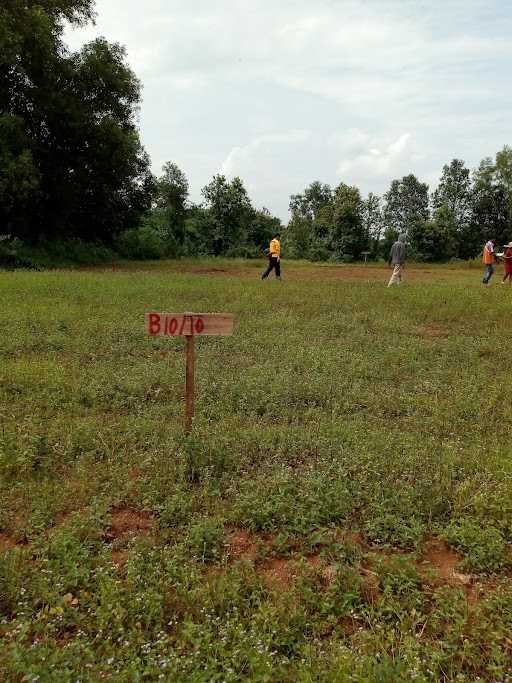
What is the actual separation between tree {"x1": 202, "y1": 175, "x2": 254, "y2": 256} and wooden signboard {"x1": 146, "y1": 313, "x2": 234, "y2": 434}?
112 ft

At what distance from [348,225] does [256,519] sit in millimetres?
39221

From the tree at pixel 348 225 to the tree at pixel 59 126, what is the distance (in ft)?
56.4

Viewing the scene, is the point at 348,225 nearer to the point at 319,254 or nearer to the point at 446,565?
the point at 319,254

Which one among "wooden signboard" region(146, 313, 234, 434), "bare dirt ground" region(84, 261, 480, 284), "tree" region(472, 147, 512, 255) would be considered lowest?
"bare dirt ground" region(84, 261, 480, 284)

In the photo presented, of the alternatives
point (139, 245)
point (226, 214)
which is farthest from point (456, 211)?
point (139, 245)

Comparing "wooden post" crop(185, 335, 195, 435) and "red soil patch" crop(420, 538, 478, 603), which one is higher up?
"wooden post" crop(185, 335, 195, 435)

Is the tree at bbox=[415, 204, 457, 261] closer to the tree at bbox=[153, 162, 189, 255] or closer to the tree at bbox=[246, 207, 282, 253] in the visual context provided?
the tree at bbox=[246, 207, 282, 253]

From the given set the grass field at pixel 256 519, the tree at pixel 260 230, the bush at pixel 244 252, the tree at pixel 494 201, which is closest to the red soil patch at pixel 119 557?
the grass field at pixel 256 519

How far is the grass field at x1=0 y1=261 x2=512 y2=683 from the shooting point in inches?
101

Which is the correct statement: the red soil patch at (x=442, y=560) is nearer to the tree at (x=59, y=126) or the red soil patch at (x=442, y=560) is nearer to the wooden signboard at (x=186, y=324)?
the wooden signboard at (x=186, y=324)

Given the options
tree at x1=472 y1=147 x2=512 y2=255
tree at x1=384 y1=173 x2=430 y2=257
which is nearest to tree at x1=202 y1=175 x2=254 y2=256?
tree at x1=472 y1=147 x2=512 y2=255

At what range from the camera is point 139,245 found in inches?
1292

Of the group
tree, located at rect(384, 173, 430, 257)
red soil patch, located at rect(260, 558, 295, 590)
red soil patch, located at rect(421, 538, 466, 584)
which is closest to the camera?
red soil patch, located at rect(260, 558, 295, 590)

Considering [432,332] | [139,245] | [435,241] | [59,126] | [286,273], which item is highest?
[59,126]
